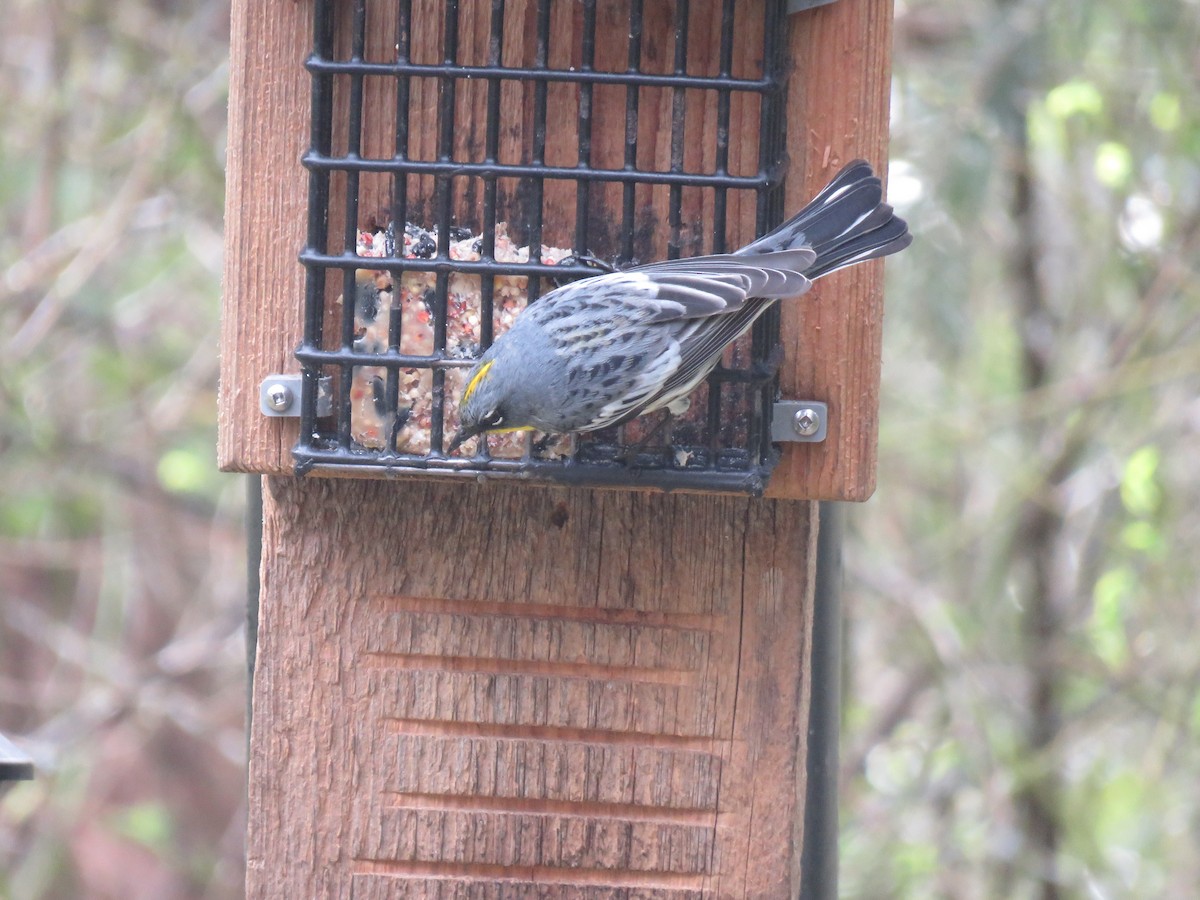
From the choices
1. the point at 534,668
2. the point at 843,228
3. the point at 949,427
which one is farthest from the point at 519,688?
the point at 949,427

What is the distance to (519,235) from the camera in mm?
→ 2621

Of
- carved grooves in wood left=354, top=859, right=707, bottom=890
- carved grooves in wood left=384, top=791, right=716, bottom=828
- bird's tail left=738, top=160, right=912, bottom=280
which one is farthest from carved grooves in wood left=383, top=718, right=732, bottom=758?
bird's tail left=738, top=160, right=912, bottom=280

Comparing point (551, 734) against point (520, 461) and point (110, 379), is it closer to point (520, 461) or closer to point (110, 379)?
point (520, 461)

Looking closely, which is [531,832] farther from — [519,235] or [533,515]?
[519,235]

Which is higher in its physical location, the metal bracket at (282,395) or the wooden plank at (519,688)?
the metal bracket at (282,395)

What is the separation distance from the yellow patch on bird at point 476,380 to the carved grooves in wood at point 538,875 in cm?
93

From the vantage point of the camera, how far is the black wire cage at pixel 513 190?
98.7 inches

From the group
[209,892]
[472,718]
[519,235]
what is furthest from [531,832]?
[209,892]

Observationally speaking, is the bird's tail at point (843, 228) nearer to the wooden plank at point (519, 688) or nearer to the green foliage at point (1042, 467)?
the wooden plank at point (519, 688)

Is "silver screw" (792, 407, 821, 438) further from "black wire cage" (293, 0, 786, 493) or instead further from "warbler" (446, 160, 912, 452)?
"warbler" (446, 160, 912, 452)

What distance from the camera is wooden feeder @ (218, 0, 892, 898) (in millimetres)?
2537

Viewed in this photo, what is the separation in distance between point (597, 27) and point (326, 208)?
59 centimetres

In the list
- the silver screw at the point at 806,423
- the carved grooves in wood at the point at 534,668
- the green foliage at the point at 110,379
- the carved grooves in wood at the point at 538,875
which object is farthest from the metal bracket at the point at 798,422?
the green foliage at the point at 110,379

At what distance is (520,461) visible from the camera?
2506 mm
